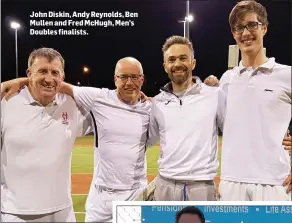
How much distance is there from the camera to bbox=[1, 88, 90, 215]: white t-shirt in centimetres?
167

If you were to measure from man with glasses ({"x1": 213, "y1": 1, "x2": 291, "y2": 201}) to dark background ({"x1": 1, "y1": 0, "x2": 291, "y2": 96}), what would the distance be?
32 cm

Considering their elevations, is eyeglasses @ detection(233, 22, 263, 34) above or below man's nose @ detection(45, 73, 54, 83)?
above

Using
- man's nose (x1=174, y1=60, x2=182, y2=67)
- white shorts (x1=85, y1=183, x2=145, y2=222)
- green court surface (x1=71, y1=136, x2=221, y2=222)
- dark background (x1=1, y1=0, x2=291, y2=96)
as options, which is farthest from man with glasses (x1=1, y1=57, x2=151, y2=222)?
green court surface (x1=71, y1=136, x2=221, y2=222)

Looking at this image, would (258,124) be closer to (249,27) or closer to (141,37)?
(249,27)

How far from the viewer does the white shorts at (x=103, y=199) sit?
1.84 m

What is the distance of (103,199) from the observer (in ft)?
6.14

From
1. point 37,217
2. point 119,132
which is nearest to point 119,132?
point 119,132

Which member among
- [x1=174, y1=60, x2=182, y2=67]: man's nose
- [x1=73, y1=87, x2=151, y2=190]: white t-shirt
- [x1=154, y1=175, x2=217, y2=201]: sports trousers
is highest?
[x1=174, y1=60, x2=182, y2=67]: man's nose

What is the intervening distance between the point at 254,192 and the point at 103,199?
72 centimetres

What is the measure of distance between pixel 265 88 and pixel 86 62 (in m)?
1.24

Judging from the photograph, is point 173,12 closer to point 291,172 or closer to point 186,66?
point 186,66

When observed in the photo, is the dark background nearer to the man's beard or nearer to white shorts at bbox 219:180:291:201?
the man's beard

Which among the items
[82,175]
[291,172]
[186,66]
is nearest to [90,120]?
[186,66]

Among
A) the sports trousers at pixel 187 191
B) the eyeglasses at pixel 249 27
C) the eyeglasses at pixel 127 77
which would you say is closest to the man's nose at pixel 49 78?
the eyeglasses at pixel 127 77
